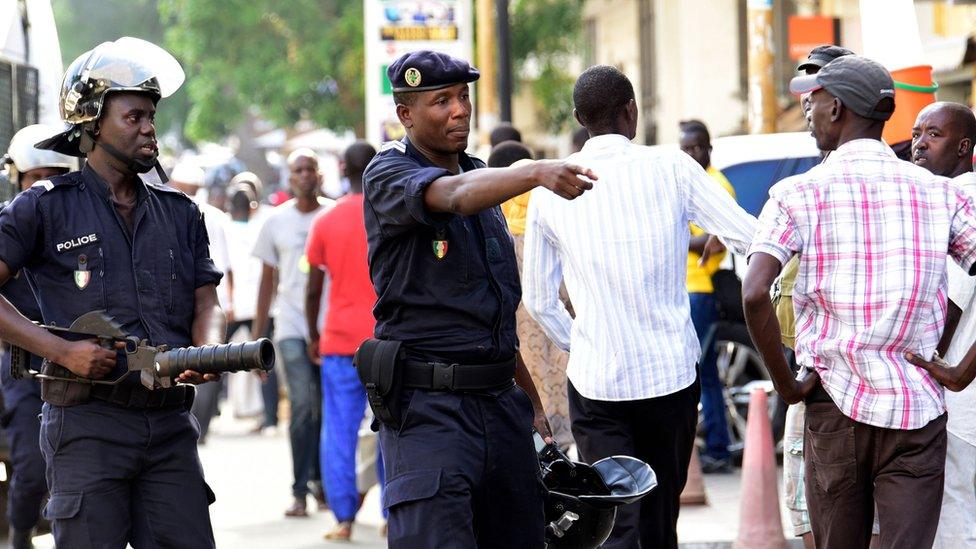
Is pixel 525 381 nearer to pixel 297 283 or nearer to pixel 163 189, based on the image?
pixel 163 189

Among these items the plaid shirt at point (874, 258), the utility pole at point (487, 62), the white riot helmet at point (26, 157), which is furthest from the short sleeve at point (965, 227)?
the utility pole at point (487, 62)

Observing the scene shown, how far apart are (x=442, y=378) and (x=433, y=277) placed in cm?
30

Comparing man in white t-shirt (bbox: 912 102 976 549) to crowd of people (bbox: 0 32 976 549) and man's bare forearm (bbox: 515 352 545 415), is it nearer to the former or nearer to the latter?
crowd of people (bbox: 0 32 976 549)

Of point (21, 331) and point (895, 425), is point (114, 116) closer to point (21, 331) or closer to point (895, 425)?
point (21, 331)

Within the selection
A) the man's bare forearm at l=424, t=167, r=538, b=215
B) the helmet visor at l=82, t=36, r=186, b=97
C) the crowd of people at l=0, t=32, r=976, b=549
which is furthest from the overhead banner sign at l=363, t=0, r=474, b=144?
the man's bare forearm at l=424, t=167, r=538, b=215

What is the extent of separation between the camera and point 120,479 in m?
5.21

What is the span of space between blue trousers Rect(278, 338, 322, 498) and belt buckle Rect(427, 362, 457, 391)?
209 inches

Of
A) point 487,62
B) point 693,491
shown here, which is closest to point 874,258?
point 693,491

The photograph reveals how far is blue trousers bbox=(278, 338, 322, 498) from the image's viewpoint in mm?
10266

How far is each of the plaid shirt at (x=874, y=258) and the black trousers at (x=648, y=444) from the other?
1103mm

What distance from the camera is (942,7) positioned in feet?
56.9

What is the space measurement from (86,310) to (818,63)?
2.78 metres

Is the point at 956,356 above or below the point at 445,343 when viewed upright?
below

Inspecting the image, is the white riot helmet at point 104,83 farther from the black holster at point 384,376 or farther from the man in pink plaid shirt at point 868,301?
the man in pink plaid shirt at point 868,301
